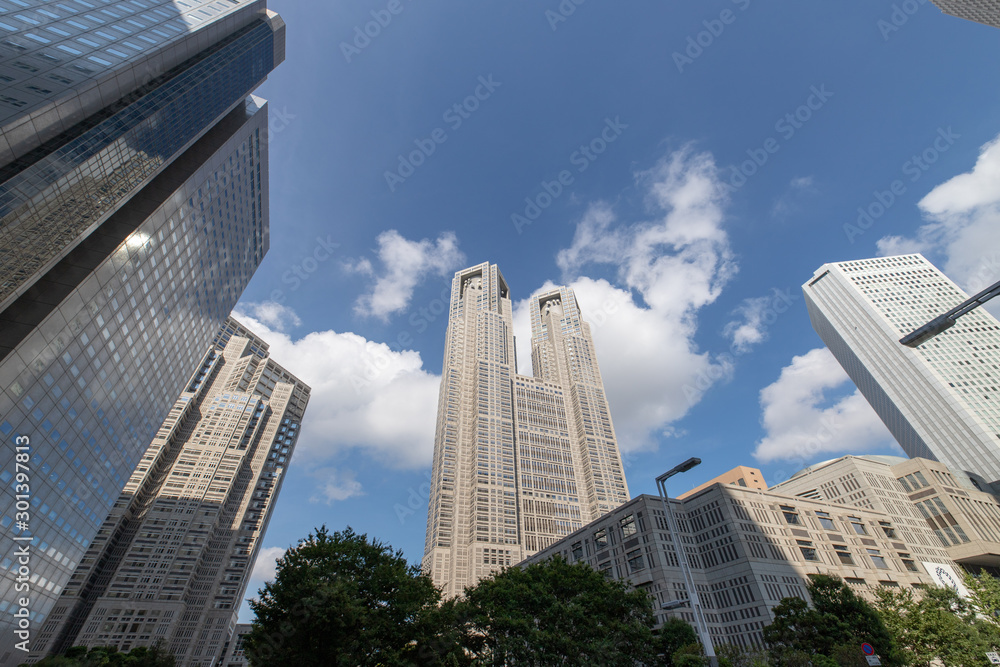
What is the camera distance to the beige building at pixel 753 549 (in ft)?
227

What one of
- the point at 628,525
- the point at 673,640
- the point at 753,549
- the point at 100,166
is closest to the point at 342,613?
the point at 673,640

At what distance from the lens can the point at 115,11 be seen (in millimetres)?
57656

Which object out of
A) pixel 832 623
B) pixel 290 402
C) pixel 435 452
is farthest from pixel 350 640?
pixel 290 402

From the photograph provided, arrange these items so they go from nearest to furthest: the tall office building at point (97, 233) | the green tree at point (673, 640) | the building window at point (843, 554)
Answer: the green tree at point (673, 640)
the tall office building at point (97, 233)
the building window at point (843, 554)

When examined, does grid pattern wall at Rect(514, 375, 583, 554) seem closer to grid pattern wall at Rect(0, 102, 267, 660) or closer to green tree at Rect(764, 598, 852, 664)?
green tree at Rect(764, 598, 852, 664)

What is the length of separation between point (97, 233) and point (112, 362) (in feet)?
52.4

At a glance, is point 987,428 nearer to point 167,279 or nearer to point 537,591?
point 537,591

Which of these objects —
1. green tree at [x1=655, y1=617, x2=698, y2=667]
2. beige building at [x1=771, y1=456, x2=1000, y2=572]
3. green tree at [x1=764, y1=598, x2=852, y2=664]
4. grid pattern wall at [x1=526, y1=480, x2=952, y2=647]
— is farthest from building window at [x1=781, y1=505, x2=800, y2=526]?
green tree at [x1=655, y1=617, x2=698, y2=667]

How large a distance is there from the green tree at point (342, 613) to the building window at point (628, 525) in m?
55.3

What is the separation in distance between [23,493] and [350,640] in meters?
46.1

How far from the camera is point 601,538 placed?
87125 mm

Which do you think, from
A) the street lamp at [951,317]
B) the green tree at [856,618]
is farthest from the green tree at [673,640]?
the street lamp at [951,317]

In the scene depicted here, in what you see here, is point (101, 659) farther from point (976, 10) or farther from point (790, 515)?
point (976, 10)

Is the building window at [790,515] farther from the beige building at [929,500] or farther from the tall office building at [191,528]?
the tall office building at [191,528]
